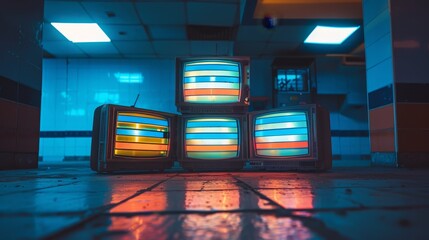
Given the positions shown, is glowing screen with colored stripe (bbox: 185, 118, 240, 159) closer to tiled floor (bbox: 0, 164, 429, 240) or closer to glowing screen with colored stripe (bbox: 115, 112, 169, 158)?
glowing screen with colored stripe (bbox: 115, 112, 169, 158)

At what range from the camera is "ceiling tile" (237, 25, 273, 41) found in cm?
618

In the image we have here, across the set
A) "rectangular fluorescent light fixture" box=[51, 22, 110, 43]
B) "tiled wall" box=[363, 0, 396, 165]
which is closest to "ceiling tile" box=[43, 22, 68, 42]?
"rectangular fluorescent light fixture" box=[51, 22, 110, 43]

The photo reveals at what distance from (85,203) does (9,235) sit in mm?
418

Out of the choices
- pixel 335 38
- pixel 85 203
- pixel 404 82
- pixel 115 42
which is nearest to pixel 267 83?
pixel 335 38

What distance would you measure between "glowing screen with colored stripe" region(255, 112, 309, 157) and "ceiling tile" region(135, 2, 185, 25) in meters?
3.05

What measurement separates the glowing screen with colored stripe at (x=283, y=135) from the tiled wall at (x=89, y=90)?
17.4 ft

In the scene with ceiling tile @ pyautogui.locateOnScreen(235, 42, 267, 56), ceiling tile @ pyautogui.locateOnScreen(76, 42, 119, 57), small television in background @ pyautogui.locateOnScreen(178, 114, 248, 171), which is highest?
ceiling tile @ pyautogui.locateOnScreen(76, 42, 119, 57)

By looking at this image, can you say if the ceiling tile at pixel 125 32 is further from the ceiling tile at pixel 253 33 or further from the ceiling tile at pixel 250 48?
the ceiling tile at pixel 250 48

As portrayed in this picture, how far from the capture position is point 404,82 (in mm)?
4160

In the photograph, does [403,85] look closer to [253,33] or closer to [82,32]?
[253,33]

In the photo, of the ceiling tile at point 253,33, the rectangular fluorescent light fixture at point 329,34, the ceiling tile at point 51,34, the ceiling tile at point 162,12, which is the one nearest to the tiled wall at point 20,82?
the ceiling tile at point 162,12

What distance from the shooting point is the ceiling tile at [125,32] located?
6.22 meters

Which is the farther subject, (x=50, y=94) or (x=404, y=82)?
(x=50, y=94)

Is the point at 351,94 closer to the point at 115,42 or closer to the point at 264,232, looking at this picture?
the point at 115,42
